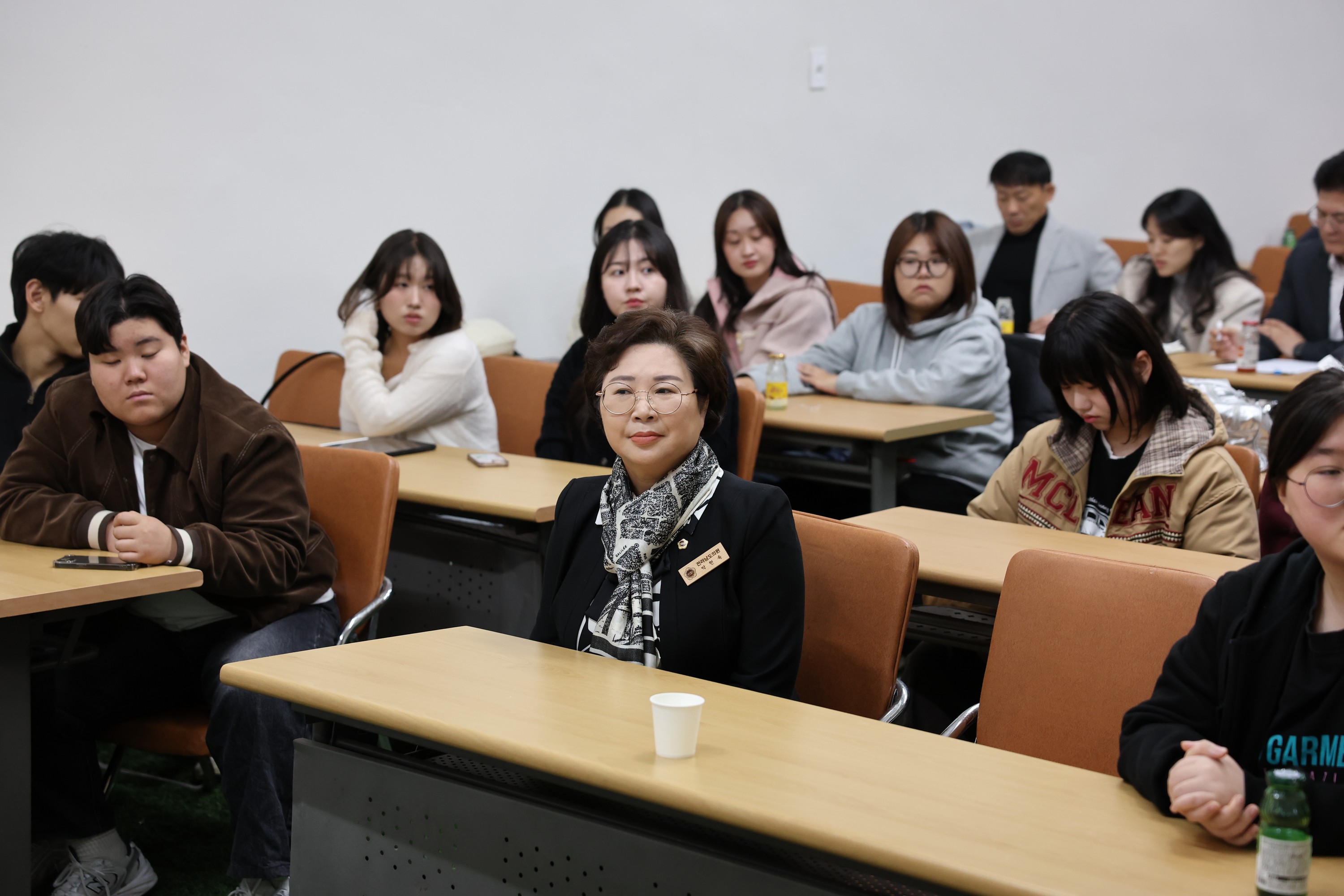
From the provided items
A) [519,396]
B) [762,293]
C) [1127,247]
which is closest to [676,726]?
[519,396]

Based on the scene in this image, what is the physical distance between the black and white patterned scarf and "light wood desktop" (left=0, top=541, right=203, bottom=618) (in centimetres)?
74

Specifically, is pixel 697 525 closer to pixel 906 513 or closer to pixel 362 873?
pixel 362 873

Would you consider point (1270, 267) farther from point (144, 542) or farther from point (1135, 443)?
point (144, 542)

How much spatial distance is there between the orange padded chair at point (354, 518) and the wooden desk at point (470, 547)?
0.34m

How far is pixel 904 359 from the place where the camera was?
4004 mm

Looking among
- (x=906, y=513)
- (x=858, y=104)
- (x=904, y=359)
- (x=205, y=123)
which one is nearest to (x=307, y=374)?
(x=205, y=123)

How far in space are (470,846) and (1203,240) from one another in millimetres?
4488

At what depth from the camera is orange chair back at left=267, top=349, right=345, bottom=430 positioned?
4082mm

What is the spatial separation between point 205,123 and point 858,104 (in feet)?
11.1

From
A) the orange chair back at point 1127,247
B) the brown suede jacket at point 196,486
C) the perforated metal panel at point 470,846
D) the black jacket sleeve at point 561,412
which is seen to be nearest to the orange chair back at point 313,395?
the black jacket sleeve at point 561,412

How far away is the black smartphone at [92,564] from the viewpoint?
2074 millimetres

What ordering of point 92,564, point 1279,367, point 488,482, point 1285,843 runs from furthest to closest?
point 1279,367 < point 488,482 < point 92,564 < point 1285,843

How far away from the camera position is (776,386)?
12.5 feet

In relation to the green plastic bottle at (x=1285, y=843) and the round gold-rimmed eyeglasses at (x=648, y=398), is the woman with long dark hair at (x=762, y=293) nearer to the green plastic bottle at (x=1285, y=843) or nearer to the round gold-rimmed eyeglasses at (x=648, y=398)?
the round gold-rimmed eyeglasses at (x=648, y=398)
